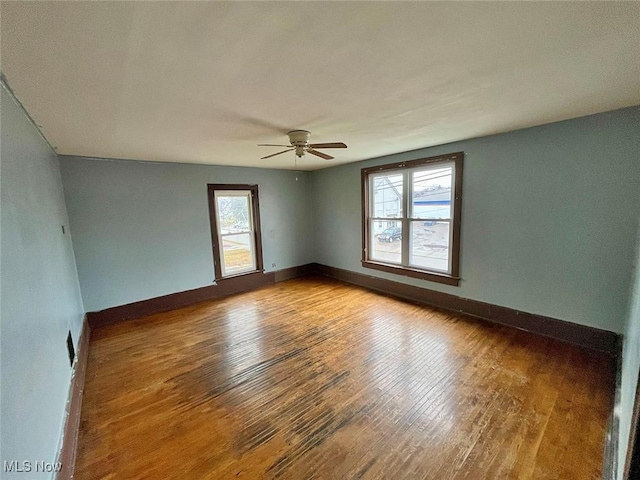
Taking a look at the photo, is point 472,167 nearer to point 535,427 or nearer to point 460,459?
point 535,427

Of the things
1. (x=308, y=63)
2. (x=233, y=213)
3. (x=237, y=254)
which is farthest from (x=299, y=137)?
(x=237, y=254)

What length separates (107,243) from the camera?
378 centimetres

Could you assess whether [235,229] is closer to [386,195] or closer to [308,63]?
[386,195]

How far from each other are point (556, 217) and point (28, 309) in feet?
14.8

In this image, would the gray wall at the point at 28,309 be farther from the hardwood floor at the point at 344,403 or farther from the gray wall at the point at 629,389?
the gray wall at the point at 629,389

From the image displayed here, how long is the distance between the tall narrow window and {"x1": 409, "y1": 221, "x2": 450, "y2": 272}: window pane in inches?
119

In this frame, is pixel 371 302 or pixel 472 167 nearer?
pixel 472 167

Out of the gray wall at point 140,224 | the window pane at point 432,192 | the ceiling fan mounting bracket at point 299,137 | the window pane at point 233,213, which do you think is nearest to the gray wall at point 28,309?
the gray wall at point 140,224

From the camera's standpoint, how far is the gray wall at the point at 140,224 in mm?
3617

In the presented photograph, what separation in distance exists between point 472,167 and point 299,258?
152 inches

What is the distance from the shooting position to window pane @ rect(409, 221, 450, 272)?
156 inches

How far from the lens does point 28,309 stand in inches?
55.6

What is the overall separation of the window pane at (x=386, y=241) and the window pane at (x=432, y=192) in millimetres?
492

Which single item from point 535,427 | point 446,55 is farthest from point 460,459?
point 446,55
